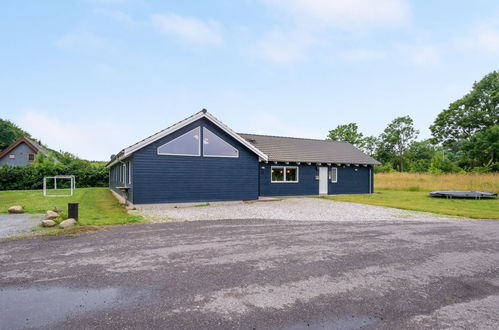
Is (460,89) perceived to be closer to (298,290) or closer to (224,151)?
(224,151)

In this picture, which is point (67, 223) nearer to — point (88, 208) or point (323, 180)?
point (88, 208)

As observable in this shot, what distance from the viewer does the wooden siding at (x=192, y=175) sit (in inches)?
522

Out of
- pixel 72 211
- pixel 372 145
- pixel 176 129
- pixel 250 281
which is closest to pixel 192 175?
pixel 176 129

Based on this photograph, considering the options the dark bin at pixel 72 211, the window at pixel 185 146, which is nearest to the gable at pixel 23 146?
the window at pixel 185 146

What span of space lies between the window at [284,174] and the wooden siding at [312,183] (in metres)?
0.24

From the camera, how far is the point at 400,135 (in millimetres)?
59062

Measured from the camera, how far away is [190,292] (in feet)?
12.4

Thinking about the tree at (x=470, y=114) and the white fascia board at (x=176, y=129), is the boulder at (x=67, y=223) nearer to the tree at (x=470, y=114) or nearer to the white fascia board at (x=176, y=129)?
the white fascia board at (x=176, y=129)

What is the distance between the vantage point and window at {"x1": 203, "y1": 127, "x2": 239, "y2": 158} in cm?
1462

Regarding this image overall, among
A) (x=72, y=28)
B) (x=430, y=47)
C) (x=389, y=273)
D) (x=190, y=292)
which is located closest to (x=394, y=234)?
(x=389, y=273)

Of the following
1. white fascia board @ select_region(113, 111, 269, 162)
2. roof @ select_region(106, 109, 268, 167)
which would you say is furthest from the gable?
white fascia board @ select_region(113, 111, 269, 162)

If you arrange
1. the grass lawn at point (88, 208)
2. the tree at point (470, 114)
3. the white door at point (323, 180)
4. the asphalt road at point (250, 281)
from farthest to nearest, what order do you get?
the tree at point (470, 114) → the white door at point (323, 180) → the grass lawn at point (88, 208) → the asphalt road at point (250, 281)

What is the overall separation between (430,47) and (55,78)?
26485 millimetres

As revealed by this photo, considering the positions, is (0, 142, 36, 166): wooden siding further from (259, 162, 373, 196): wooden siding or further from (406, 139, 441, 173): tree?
(406, 139, 441, 173): tree
